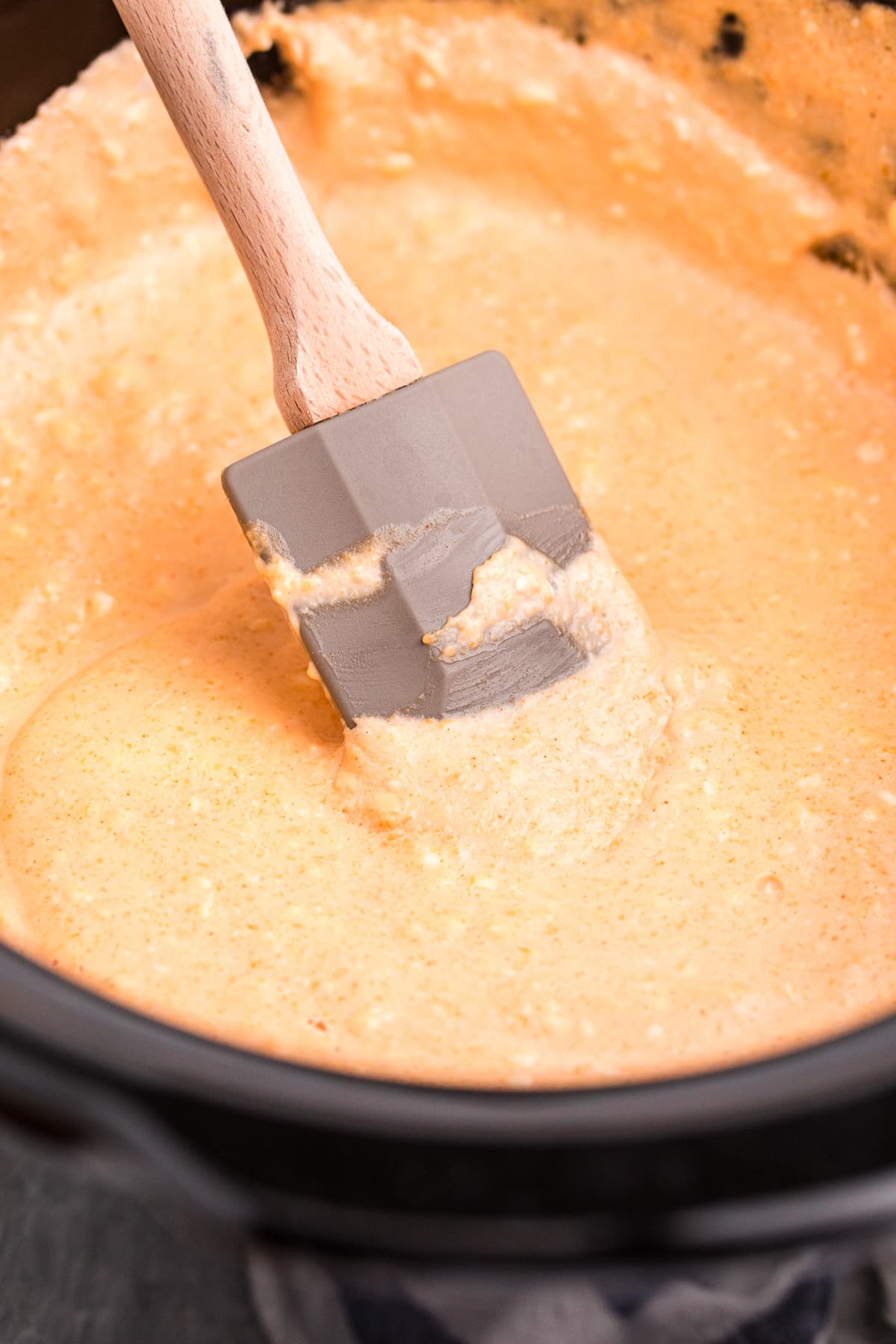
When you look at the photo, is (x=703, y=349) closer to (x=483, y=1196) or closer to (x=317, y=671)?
(x=317, y=671)

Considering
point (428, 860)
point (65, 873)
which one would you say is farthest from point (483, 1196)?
point (65, 873)

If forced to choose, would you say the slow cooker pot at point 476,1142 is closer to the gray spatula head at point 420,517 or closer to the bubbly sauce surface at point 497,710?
the bubbly sauce surface at point 497,710

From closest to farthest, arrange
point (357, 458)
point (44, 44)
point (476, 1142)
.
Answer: point (476, 1142) < point (357, 458) < point (44, 44)

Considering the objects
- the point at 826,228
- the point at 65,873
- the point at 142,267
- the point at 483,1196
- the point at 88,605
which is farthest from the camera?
the point at 142,267

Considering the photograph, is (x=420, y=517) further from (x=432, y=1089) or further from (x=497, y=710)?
(x=432, y=1089)

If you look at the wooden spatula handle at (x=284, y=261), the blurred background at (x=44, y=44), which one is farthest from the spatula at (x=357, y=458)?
the blurred background at (x=44, y=44)

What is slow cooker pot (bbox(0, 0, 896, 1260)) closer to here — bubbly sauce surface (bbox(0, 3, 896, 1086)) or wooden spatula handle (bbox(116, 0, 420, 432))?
bubbly sauce surface (bbox(0, 3, 896, 1086))

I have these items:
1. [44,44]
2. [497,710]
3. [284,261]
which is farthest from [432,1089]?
[44,44]
